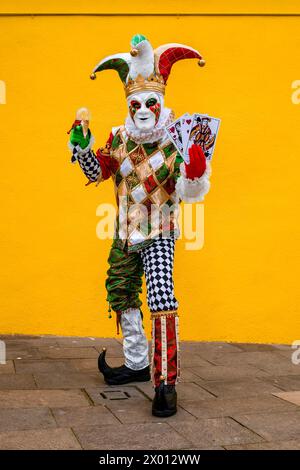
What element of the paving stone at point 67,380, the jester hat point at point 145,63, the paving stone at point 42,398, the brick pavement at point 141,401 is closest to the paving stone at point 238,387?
the brick pavement at point 141,401

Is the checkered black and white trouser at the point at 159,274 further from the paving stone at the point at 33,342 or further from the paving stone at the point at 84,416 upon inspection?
the paving stone at the point at 33,342

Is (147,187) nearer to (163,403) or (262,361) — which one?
(163,403)

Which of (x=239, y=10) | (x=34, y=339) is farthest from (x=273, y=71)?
(x=34, y=339)

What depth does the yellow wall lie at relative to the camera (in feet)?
17.7

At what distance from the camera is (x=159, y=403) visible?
3539 mm

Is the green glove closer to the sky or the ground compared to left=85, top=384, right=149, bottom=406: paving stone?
closer to the sky

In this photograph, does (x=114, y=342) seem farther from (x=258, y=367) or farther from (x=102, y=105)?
(x=102, y=105)

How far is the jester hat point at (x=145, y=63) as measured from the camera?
3.82m

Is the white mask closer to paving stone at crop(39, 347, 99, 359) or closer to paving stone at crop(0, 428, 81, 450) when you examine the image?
paving stone at crop(0, 428, 81, 450)

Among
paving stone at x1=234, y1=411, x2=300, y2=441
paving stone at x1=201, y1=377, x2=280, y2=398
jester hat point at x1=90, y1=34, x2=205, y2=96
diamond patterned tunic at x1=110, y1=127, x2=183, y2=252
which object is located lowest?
paving stone at x1=201, y1=377, x2=280, y2=398

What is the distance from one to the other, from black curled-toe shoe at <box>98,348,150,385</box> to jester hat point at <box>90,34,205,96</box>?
174 cm

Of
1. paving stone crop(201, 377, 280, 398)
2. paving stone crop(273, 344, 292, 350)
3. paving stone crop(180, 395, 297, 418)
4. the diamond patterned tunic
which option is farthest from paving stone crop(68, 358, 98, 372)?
paving stone crop(273, 344, 292, 350)

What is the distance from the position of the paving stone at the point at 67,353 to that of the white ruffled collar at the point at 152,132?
1860 millimetres
